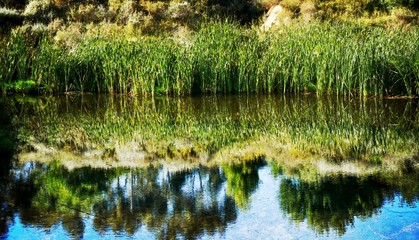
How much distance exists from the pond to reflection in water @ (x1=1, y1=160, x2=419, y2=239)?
0.03 ft

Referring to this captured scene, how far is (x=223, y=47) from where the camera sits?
13.0m

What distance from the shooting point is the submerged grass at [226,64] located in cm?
1186

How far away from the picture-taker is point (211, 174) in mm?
5789

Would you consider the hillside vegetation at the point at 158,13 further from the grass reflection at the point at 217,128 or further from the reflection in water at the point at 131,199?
the reflection in water at the point at 131,199

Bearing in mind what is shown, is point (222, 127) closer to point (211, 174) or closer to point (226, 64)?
point (211, 174)

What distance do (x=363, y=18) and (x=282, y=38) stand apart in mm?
7964

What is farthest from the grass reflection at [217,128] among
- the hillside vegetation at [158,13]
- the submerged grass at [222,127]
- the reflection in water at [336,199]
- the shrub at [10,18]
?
the hillside vegetation at [158,13]

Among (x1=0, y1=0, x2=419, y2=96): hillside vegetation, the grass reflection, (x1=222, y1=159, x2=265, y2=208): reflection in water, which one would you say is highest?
(x1=0, y1=0, x2=419, y2=96): hillside vegetation

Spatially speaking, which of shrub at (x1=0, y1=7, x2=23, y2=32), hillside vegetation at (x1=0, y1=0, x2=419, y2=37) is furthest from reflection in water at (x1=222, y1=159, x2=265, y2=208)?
shrub at (x1=0, y1=7, x2=23, y2=32)

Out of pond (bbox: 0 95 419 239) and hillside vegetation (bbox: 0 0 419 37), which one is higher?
hillside vegetation (bbox: 0 0 419 37)

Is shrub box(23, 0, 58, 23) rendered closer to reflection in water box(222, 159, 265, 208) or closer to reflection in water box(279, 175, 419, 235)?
reflection in water box(222, 159, 265, 208)

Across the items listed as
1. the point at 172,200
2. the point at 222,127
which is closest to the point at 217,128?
the point at 222,127

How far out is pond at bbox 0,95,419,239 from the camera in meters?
4.29

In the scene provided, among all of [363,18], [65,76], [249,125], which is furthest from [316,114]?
[363,18]
